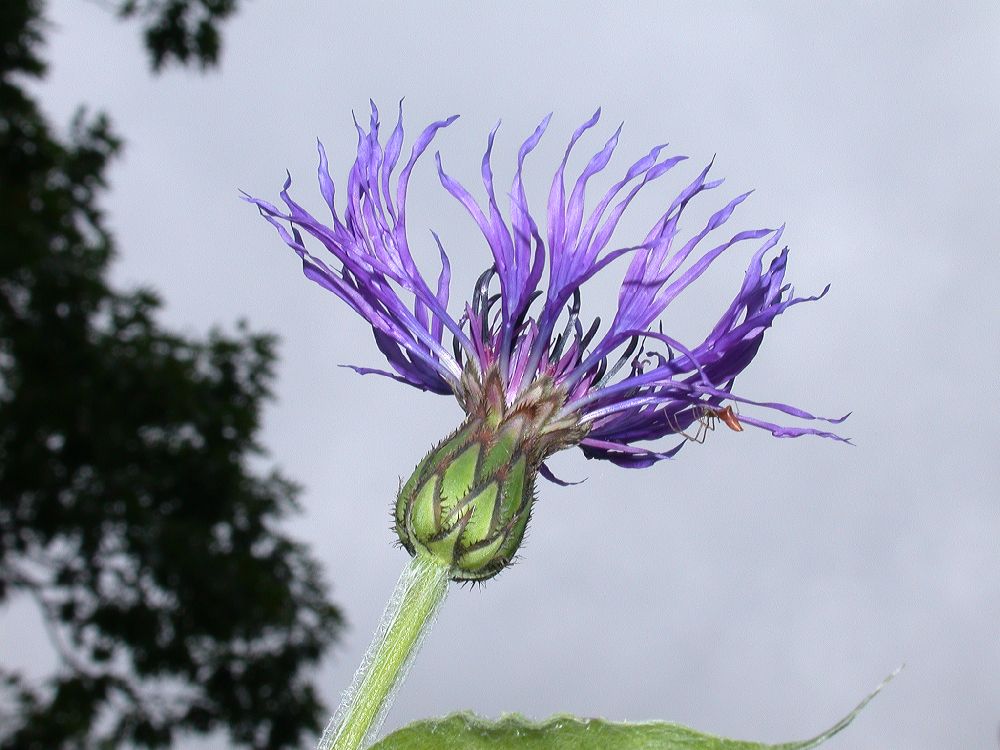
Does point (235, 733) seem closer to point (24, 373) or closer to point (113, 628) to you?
point (113, 628)

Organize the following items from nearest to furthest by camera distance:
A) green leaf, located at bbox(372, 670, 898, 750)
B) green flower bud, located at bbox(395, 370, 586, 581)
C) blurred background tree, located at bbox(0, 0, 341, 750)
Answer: green leaf, located at bbox(372, 670, 898, 750) → green flower bud, located at bbox(395, 370, 586, 581) → blurred background tree, located at bbox(0, 0, 341, 750)

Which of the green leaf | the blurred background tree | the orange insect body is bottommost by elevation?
the green leaf

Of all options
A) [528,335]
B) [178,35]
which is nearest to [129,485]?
[178,35]

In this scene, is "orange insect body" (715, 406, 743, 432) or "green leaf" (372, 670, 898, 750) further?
"orange insect body" (715, 406, 743, 432)

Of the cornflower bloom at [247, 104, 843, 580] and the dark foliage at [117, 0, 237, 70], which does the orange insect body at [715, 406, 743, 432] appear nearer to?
the cornflower bloom at [247, 104, 843, 580]

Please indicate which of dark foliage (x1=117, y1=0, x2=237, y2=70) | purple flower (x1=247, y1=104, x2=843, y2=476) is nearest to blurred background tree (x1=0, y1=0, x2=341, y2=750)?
dark foliage (x1=117, y1=0, x2=237, y2=70)

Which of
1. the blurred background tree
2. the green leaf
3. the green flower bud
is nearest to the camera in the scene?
the green leaf

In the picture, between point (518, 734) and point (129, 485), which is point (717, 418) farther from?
point (129, 485)
